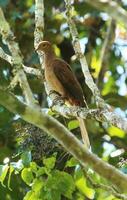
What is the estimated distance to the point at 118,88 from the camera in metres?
10.8

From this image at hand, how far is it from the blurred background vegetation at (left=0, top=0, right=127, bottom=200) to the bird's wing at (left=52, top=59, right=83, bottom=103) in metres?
0.29

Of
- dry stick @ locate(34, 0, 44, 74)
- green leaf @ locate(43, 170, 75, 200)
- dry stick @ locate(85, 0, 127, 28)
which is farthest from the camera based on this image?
dry stick @ locate(34, 0, 44, 74)

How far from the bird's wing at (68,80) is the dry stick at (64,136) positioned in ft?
11.1

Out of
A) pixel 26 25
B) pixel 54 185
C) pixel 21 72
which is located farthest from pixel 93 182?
pixel 26 25

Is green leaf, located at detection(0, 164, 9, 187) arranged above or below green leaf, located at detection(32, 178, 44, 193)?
above

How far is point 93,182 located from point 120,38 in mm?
5756

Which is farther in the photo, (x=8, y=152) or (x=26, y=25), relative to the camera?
(x=26, y=25)

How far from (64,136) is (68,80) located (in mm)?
3677

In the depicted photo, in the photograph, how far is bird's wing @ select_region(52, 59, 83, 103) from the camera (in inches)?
289

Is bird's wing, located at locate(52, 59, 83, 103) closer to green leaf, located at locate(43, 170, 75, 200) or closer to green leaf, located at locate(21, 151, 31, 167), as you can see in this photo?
green leaf, located at locate(21, 151, 31, 167)

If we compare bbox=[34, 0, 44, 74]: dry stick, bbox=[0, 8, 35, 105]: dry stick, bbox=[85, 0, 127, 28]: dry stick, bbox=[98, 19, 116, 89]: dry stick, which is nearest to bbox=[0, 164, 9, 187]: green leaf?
bbox=[0, 8, 35, 105]: dry stick

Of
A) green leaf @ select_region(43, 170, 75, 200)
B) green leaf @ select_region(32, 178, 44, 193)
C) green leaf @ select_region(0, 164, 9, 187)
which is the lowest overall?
green leaf @ select_region(43, 170, 75, 200)

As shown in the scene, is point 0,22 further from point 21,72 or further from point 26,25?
point 26,25

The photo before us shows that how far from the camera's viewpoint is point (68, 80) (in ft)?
24.5
